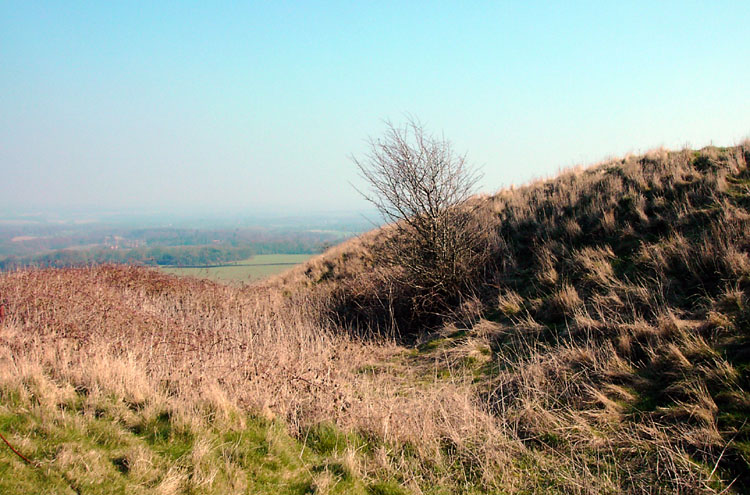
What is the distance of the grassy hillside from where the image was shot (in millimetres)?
3645

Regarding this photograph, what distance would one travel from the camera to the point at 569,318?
7219mm

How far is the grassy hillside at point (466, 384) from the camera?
364cm

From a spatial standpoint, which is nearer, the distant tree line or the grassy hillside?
the grassy hillside

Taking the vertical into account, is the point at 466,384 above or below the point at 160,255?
below

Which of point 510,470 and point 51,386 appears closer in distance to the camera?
point 510,470

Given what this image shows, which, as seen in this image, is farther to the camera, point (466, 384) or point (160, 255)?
point (160, 255)

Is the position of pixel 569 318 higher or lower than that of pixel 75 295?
lower

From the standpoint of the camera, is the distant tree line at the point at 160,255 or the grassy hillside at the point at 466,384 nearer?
the grassy hillside at the point at 466,384

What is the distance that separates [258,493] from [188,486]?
53 centimetres

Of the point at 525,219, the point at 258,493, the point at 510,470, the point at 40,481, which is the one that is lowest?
the point at 510,470

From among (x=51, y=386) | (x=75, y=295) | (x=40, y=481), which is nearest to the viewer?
(x=40, y=481)

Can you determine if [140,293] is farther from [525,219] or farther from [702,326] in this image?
[702,326]

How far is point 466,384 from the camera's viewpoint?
5.78m

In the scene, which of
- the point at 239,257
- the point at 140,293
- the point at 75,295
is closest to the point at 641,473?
the point at 75,295
